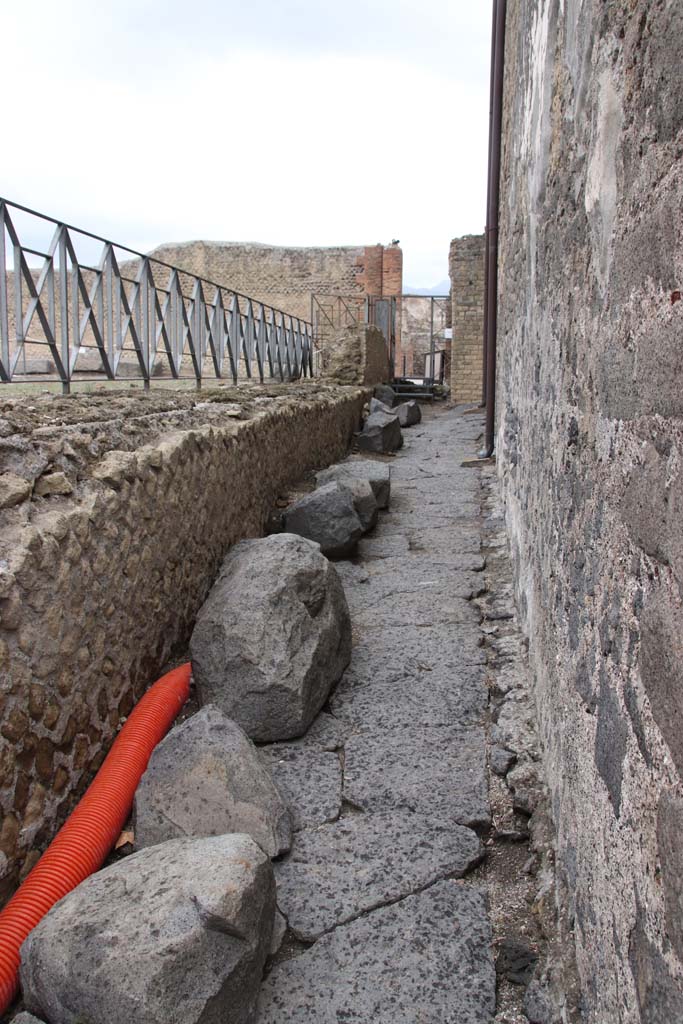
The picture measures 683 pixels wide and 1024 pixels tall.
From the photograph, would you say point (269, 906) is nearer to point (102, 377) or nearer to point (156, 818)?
point (156, 818)

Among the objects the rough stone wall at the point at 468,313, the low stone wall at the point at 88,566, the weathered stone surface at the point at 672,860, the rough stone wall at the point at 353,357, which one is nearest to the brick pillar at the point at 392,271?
the rough stone wall at the point at 468,313

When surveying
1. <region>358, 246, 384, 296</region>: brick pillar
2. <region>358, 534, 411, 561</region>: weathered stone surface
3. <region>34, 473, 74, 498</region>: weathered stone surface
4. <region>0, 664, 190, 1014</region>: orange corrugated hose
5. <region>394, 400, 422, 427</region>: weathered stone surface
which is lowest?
<region>394, 400, 422, 427</region>: weathered stone surface

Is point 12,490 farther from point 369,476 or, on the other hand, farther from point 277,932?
point 369,476

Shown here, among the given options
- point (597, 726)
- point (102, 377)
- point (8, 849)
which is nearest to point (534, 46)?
point (597, 726)

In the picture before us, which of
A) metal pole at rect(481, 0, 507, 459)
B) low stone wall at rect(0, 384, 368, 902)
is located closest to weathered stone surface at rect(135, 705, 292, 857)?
low stone wall at rect(0, 384, 368, 902)

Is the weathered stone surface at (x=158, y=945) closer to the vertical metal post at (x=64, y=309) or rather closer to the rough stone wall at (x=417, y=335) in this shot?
the vertical metal post at (x=64, y=309)

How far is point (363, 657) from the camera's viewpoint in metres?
3.19

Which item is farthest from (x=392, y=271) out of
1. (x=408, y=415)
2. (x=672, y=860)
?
(x=672, y=860)

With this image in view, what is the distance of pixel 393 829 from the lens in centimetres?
219

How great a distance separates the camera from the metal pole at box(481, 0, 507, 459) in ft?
19.1

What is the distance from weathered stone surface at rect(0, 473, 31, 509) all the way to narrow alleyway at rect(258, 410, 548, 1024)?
42.1 inches

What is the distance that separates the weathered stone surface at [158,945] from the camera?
4.80 ft

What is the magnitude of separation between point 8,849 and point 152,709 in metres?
0.82

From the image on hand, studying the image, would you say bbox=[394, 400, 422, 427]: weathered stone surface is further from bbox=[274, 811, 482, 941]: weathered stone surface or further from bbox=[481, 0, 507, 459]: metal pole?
bbox=[274, 811, 482, 941]: weathered stone surface
